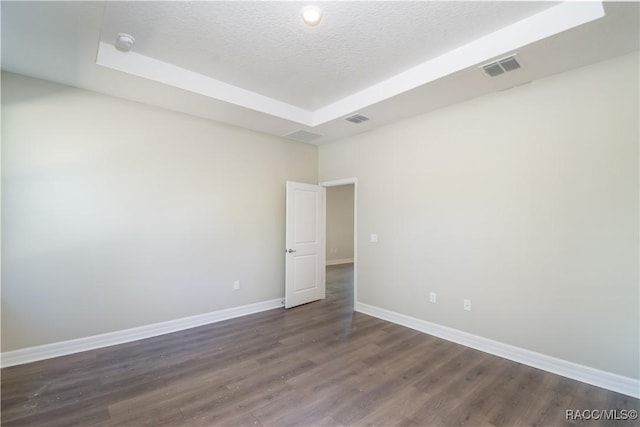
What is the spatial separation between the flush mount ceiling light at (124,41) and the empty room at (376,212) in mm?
56

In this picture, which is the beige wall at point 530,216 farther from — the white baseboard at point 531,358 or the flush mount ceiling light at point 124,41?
the flush mount ceiling light at point 124,41

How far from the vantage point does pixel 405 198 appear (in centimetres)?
402

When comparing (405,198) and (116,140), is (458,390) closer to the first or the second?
(405,198)

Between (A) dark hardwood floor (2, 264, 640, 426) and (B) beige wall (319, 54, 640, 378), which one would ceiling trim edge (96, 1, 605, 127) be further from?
(A) dark hardwood floor (2, 264, 640, 426)

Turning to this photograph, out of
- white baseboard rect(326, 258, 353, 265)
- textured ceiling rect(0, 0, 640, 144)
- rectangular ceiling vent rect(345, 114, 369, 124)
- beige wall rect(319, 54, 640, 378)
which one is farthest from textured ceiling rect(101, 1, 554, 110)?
white baseboard rect(326, 258, 353, 265)

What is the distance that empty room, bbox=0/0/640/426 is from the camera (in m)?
2.25

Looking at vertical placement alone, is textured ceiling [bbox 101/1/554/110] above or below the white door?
above

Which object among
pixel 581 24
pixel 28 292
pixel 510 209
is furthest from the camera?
pixel 510 209

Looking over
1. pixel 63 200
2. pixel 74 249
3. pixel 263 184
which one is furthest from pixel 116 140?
pixel 263 184

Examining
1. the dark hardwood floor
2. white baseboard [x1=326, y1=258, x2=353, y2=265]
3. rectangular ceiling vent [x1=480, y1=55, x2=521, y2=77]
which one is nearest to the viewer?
the dark hardwood floor

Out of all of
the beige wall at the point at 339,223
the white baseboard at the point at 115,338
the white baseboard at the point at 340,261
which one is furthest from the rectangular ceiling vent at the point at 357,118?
the white baseboard at the point at 340,261

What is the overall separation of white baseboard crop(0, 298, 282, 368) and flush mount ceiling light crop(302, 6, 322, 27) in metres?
3.66

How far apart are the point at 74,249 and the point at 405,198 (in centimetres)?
394

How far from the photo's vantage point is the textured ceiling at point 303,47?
2.19 meters
